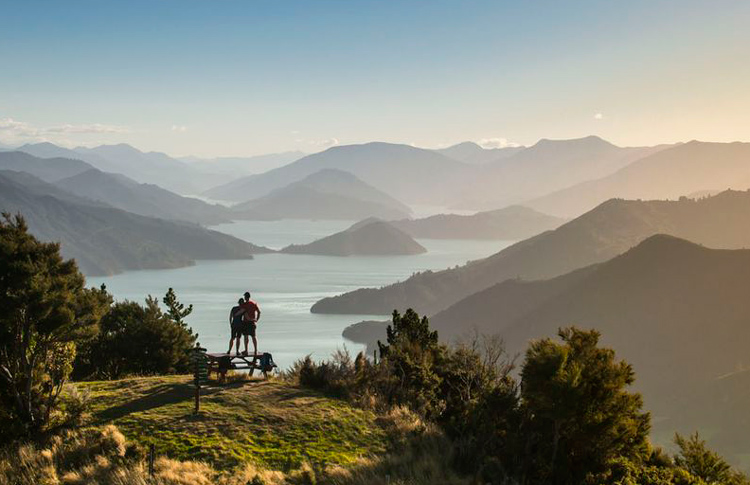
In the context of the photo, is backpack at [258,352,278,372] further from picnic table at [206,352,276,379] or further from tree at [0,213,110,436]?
tree at [0,213,110,436]

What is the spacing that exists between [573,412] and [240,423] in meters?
10.1

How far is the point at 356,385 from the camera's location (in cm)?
2361

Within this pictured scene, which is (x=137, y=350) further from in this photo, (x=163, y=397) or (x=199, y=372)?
(x=199, y=372)

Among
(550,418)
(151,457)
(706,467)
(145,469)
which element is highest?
(550,418)

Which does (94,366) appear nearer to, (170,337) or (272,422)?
(170,337)

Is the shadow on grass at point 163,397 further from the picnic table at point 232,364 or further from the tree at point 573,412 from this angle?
the tree at point 573,412

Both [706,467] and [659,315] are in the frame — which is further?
[659,315]

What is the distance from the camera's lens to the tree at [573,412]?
1880 cm

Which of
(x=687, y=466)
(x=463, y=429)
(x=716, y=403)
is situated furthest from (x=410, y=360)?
(x=716, y=403)

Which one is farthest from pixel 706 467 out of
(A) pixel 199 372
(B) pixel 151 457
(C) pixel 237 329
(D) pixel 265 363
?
(B) pixel 151 457

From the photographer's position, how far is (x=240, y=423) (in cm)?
1878

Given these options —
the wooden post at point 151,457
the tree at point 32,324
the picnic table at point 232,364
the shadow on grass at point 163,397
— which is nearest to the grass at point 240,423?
the shadow on grass at point 163,397

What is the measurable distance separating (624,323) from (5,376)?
535 ft

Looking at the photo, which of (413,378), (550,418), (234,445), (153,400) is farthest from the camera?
(413,378)
